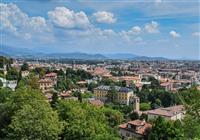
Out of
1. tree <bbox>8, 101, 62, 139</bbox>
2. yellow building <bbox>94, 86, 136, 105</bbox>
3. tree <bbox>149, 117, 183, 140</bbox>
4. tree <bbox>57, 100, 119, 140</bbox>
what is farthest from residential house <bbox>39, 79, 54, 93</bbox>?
tree <bbox>8, 101, 62, 139</bbox>

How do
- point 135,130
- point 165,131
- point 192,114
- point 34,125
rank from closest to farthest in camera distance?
point 192,114
point 34,125
point 165,131
point 135,130

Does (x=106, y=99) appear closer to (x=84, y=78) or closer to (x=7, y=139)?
(x=84, y=78)

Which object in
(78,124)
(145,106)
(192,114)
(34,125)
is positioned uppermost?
(192,114)

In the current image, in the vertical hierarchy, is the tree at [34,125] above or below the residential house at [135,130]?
above

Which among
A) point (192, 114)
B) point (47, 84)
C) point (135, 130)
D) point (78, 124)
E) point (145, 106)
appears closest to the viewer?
point (192, 114)

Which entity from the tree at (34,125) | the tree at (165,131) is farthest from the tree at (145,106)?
the tree at (34,125)

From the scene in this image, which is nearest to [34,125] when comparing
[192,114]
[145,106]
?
[192,114]

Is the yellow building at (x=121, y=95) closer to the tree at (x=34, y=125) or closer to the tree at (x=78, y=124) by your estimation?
the tree at (x=78, y=124)

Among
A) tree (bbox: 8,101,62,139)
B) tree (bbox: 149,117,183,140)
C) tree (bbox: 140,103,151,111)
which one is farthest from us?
tree (bbox: 140,103,151,111)

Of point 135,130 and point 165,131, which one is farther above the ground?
point 165,131

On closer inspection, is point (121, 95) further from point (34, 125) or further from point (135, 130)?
point (34, 125)

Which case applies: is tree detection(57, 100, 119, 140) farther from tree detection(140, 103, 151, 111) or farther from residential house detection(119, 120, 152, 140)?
tree detection(140, 103, 151, 111)

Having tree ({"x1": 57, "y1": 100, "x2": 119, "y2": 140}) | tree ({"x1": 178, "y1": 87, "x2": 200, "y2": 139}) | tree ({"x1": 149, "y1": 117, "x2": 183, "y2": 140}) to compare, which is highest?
tree ({"x1": 178, "y1": 87, "x2": 200, "y2": 139})
